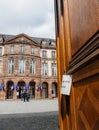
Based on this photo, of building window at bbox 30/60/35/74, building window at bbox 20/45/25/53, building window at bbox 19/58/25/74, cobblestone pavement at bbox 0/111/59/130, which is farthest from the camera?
building window at bbox 30/60/35/74

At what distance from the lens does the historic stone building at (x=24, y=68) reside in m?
33.6

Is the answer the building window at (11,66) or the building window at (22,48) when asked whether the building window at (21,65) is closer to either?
the building window at (11,66)

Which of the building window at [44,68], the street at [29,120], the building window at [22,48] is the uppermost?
the building window at [22,48]

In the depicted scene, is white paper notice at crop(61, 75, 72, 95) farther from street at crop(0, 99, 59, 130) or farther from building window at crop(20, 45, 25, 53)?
building window at crop(20, 45, 25, 53)

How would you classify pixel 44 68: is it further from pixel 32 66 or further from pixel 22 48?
pixel 22 48

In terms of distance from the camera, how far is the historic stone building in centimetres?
3362

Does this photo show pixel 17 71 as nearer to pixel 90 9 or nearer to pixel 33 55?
pixel 33 55

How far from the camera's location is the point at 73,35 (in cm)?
128

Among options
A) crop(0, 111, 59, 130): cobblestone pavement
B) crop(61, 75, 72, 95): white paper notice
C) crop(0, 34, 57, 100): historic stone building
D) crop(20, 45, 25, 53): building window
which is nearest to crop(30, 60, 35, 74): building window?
crop(0, 34, 57, 100): historic stone building

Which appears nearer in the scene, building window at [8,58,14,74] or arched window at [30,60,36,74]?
building window at [8,58,14,74]

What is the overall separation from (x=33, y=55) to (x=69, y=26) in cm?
3394

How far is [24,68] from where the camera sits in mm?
34344

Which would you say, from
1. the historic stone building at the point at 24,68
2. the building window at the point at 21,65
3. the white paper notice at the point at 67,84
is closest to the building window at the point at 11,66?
the historic stone building at the point at 24,68

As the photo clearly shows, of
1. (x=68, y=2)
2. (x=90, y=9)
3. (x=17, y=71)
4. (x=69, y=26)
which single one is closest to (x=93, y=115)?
(x=90, y=9)
